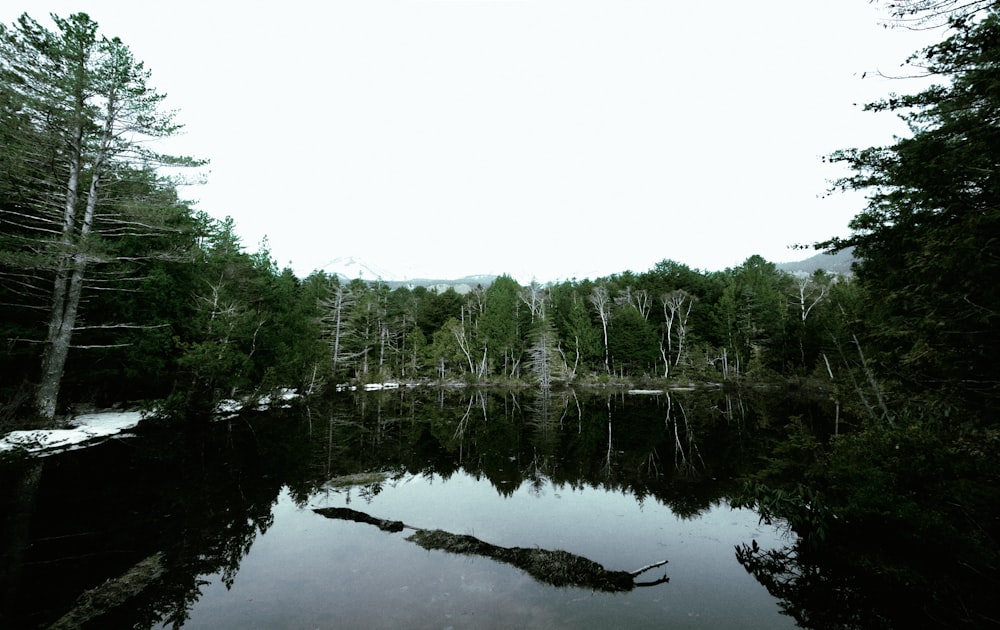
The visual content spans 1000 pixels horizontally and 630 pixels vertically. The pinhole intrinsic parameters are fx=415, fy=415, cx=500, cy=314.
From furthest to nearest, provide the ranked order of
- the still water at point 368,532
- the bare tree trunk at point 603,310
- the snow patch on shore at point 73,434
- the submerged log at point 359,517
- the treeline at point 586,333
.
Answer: the bare tree trunk at point 603,310, the treeline at point 586,333, the snow patch on shore at point 73,434, the submerged log at point 359,517, the still water at point 368,532

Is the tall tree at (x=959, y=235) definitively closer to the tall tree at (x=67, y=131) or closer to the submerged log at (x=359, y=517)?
the submerged log at (x=359, y=517)

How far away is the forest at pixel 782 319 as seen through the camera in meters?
5.20

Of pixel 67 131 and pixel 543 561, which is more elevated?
pixel 67 131

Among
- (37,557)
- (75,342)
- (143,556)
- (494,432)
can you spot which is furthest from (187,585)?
(75,342)

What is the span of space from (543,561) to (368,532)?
3.74 metres

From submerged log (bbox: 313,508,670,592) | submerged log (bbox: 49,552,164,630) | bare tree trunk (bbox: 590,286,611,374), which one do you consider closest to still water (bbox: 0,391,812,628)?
submerged log (bbox: 49,552,164,630)

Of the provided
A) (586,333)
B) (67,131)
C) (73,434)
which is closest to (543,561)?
(73,434)

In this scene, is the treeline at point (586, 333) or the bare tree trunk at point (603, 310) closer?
the treeline at point (586, 333)

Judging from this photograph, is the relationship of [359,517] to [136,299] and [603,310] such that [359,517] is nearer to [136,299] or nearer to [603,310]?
[136,299]

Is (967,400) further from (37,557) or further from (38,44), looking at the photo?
(38,44)

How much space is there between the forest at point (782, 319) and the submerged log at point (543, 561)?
3178 millimetres

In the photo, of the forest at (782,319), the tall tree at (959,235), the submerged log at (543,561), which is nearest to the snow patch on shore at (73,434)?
the forest at (782,319)

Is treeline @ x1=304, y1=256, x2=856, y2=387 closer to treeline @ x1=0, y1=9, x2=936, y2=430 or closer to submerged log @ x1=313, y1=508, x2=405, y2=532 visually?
treeline @ x1=0, y1=9, x2=936, y2=430

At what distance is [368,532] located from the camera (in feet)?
28.1
